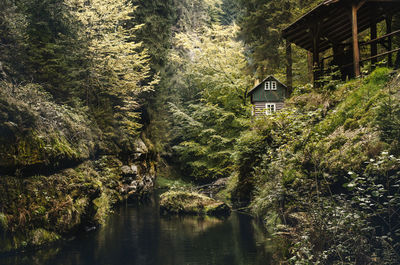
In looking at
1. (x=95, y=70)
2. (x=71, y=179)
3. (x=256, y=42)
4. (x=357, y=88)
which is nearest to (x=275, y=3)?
(x=256, y=42)

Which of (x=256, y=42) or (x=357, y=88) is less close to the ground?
(x=256, y=42)

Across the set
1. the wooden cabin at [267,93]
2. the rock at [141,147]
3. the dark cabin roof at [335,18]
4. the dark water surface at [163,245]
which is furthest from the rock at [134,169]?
the dark cabin roof at [335,18]

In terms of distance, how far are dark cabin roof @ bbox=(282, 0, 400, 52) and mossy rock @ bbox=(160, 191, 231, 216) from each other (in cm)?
936

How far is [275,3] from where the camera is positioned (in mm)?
22000

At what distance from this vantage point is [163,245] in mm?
12492

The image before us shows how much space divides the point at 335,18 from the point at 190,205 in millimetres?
11831

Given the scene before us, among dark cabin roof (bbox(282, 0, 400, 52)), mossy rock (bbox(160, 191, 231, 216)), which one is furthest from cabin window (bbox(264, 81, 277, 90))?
mossy rock (bbox(160, 191, 231, 216))

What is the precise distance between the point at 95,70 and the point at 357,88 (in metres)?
14.5

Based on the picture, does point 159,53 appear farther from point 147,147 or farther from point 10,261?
point 10,261

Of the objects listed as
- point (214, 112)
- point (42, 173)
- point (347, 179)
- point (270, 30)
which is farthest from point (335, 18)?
point (214, 112)

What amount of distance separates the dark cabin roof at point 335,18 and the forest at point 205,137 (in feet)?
4.25

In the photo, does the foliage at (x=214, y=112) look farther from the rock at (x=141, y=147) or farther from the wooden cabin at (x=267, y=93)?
the rock at (x=141, y=147)

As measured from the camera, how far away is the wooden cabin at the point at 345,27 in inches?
437

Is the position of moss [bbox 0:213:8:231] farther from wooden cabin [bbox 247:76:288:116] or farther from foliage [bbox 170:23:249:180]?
wooden cabin [bbox 247:76:288:116]
